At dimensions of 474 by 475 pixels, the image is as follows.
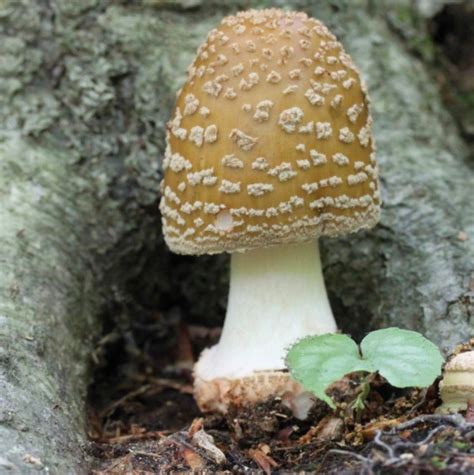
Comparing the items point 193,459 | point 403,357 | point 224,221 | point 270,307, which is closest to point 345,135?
point 224,221

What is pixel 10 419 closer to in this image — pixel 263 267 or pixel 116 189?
pixel 263 267

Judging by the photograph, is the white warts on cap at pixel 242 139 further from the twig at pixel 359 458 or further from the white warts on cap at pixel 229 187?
the twig at pixel 359 458

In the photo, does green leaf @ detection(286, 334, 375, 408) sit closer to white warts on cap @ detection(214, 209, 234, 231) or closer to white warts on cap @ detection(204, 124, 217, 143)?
white warts on cap @ detection(214, 209, 234, 231)

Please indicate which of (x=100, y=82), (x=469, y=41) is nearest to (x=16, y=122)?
(x=100, y=82)

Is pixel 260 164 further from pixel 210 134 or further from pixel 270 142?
pixel 210 134

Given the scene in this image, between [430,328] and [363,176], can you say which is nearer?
[363,176]

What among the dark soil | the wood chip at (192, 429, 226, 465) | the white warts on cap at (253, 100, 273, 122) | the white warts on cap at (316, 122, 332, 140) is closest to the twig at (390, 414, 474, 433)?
the dark soil
